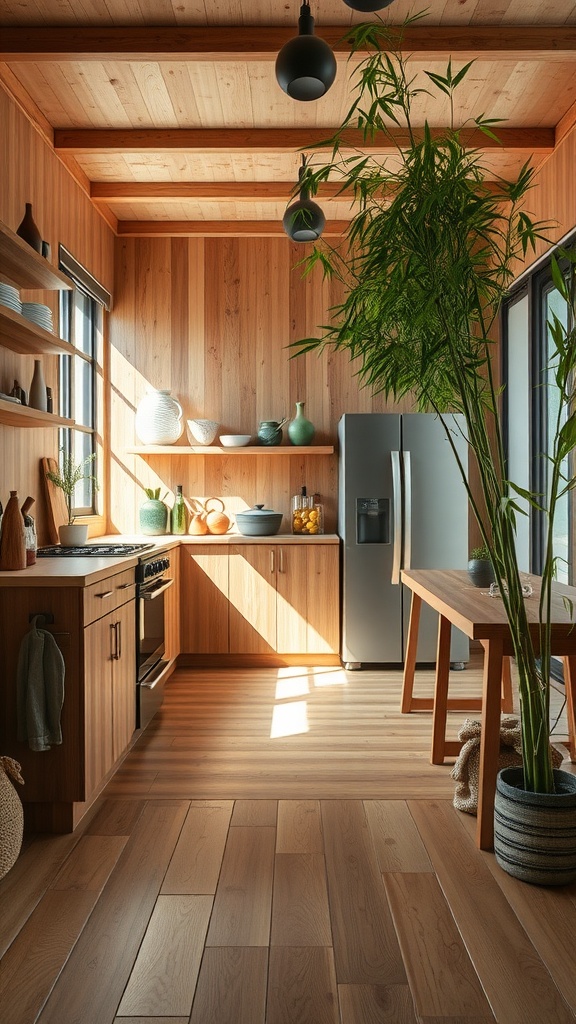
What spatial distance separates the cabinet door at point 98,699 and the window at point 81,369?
1.83 meters

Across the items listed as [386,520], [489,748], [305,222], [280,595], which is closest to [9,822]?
[489,748]

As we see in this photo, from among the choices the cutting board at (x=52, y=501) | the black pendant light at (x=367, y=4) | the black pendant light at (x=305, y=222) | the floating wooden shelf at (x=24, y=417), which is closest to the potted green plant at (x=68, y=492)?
the cutting board at (x=52, y=501)

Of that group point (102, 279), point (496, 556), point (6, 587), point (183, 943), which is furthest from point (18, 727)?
point (102, 279)

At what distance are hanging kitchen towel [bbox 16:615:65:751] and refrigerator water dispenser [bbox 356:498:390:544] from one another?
2856 mm

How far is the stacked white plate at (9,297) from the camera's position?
115 inches

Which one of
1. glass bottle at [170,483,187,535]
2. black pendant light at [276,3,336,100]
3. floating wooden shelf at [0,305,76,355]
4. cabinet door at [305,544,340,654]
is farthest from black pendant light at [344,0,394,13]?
glass bottle at [170,483,187,535]

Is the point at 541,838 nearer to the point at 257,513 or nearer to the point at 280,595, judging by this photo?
the point at 280,595

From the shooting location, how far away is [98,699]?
2836 mm

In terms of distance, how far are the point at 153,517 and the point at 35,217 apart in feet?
7.28

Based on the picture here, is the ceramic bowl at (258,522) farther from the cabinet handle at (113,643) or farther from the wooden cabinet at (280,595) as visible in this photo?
the cabinet handle at (113,643)

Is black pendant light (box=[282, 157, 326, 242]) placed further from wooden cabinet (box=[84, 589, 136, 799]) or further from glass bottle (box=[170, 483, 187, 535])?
glass bottle (box=[170, 483, 187, 535])

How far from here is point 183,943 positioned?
1.91 m

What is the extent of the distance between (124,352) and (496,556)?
163 inches

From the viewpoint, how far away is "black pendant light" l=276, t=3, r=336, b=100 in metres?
2.38
